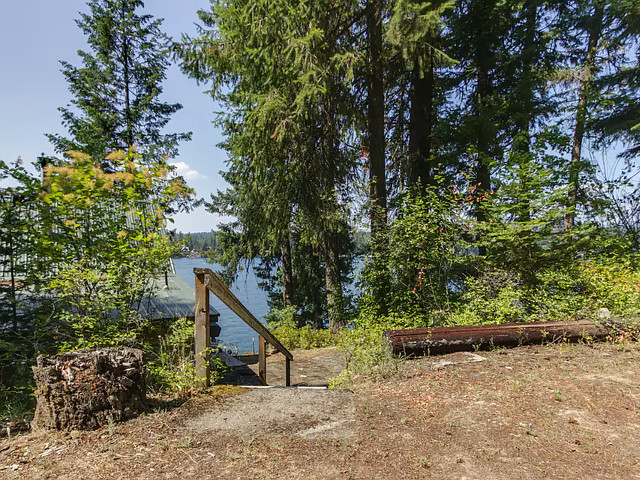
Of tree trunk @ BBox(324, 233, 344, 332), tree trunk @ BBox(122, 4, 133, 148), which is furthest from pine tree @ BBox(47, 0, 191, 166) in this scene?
tree trunk @ BBox(324, 233, 344, 332)

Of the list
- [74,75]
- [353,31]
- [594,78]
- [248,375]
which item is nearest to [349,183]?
[353,31]

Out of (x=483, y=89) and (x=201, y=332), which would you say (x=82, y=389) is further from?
(x=483, y=89)

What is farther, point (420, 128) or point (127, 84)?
point (127, 84)

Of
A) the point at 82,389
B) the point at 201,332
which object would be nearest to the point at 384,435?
the point at 201,332

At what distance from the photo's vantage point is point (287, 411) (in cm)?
351

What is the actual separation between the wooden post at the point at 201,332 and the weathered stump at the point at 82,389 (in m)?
0.81

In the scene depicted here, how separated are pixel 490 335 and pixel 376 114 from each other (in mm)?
5797

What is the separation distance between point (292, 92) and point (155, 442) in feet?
25.0

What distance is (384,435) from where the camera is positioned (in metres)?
3.00

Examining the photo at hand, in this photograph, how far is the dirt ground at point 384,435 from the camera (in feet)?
8.19

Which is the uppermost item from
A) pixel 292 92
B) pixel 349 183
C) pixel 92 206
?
pixel 292 92

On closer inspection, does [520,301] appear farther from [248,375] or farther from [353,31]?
[353,31]

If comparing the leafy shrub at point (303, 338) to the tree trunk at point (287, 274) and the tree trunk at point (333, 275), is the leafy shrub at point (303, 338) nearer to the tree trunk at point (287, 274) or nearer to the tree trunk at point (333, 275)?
the tree trunk at point (333, 275)

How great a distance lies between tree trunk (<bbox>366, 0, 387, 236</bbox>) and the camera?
786 centimetres
